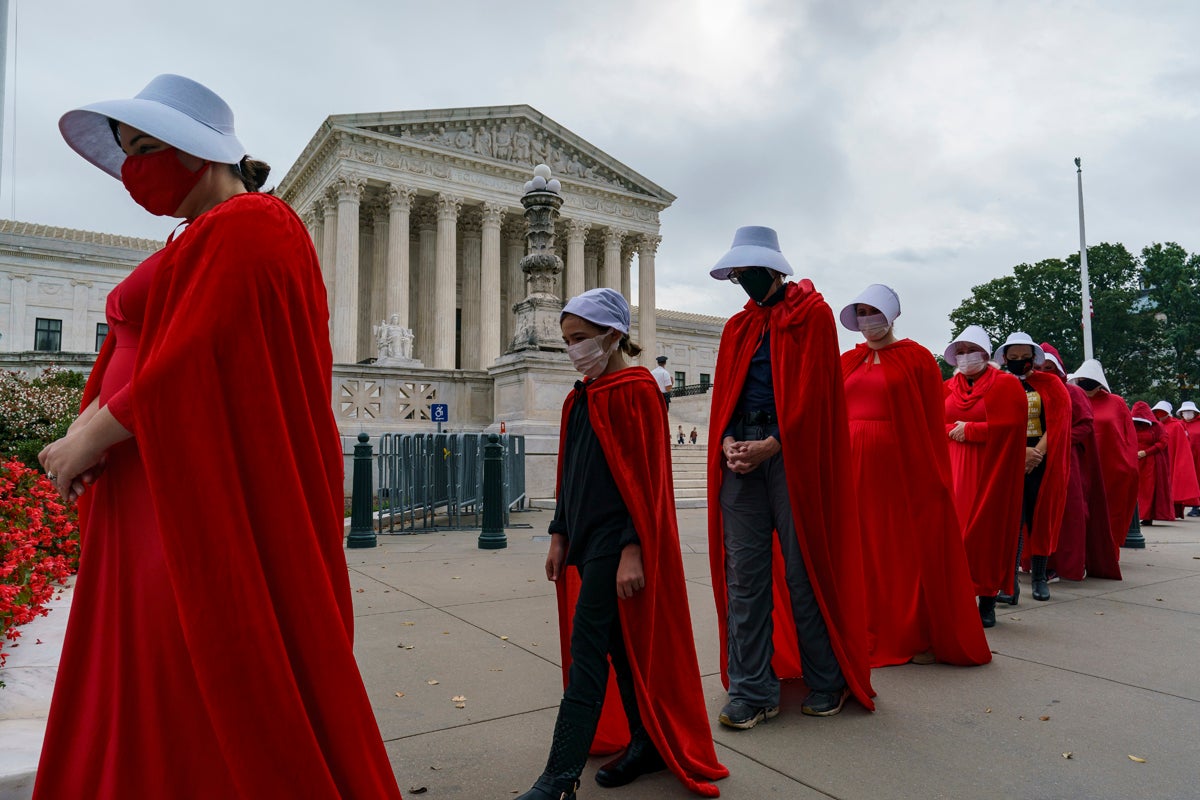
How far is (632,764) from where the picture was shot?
3027 mm

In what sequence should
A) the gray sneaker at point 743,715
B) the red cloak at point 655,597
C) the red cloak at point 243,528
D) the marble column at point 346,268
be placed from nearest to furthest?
the red cloak at point 243,528 < the red cloak at point 655,597 < the gray sneaker at point 743,715 < the marble column at point 346,268

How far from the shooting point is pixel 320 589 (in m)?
1.97

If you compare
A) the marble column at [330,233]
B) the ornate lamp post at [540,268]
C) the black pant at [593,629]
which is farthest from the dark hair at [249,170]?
the marble column at [330,233]

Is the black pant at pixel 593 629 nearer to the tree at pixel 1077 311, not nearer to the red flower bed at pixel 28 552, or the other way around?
the red flower bed at pixel 28 552

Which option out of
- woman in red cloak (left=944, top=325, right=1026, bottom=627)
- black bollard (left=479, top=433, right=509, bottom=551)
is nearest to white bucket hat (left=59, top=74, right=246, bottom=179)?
woman in red cloak (left=944, top=325, right=1026, bottom=627)

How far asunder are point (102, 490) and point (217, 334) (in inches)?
20.5

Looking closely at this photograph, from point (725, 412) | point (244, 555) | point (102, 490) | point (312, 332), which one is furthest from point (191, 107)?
point (725, 412)

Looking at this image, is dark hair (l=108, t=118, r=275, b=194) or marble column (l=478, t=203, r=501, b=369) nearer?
dark hair (l=108, t=118, r=275, b=194)

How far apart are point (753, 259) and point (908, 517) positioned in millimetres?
1960

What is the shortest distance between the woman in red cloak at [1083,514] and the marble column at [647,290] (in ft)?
147

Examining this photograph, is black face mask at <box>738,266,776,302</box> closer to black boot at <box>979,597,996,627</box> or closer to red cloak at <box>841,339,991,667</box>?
red cloak at <box>841,339,991,667</box>

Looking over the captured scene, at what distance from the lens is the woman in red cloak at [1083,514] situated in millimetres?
7844

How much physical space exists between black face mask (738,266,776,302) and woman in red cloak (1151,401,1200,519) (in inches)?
650

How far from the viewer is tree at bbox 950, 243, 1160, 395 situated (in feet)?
170
